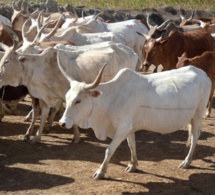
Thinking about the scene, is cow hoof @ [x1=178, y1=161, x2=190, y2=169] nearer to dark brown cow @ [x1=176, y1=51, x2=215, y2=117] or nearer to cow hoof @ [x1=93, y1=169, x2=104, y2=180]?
cow hoof @ [x1=93, y1=169, x2=104, y2=180]

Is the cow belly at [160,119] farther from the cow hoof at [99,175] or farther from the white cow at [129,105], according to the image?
the cow hoof at [99,175]

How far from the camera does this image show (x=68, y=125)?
26.8 ft

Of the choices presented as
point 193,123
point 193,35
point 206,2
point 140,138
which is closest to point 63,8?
point 206,2

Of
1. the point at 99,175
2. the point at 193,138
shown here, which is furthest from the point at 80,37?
the point at 99,175

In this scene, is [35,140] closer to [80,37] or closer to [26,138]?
[26,138]

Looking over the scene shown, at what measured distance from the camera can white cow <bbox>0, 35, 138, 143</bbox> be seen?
33.0 ft

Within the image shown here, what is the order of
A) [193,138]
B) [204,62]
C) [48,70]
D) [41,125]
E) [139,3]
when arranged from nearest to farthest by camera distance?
[193,138], [48,70], [41,125], [204,62], [139,3]

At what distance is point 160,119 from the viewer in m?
8.69

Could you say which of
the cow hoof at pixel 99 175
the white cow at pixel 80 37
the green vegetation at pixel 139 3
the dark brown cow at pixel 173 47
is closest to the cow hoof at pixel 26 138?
the cow hoof at pixel 99 175

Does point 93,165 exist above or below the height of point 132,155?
below

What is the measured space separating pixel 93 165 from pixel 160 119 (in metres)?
1.35

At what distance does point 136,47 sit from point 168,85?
6793 mm

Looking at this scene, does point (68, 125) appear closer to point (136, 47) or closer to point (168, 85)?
point (168, 85)

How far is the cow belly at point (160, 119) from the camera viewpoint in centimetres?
863
